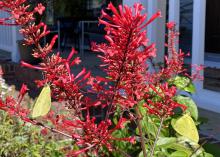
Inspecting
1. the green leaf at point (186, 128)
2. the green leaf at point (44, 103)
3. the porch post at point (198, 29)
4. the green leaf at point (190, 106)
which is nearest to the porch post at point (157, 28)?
the porch post at point (198, 29)

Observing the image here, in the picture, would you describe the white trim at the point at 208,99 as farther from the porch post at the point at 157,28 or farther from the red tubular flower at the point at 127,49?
the red tubular flower at the point at 127,49

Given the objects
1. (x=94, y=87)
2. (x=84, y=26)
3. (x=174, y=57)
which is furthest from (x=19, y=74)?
(x=94, y=87)

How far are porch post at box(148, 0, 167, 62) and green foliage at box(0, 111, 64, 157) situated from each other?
8.42ft

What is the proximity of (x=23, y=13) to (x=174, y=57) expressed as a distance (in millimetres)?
1143

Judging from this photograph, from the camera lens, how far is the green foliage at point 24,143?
3693 millimetres

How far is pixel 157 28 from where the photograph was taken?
614 cm

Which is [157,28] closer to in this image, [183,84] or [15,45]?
[183,84]

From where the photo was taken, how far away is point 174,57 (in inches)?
96.8

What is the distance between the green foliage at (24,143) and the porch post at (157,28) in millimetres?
2566

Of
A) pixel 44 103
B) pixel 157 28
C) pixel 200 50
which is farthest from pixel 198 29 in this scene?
pixel 44 103

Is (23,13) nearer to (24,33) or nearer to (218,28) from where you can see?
(24,33)

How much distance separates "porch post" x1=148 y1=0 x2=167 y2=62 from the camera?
6.09 meters

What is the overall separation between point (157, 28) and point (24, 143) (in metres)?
2.93

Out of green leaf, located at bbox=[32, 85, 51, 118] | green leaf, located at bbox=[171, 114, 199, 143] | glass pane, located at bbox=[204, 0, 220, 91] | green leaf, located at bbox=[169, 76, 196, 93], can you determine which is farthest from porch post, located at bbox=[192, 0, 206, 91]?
green leaf, located at bbox=[32, 85, 51, 118]
